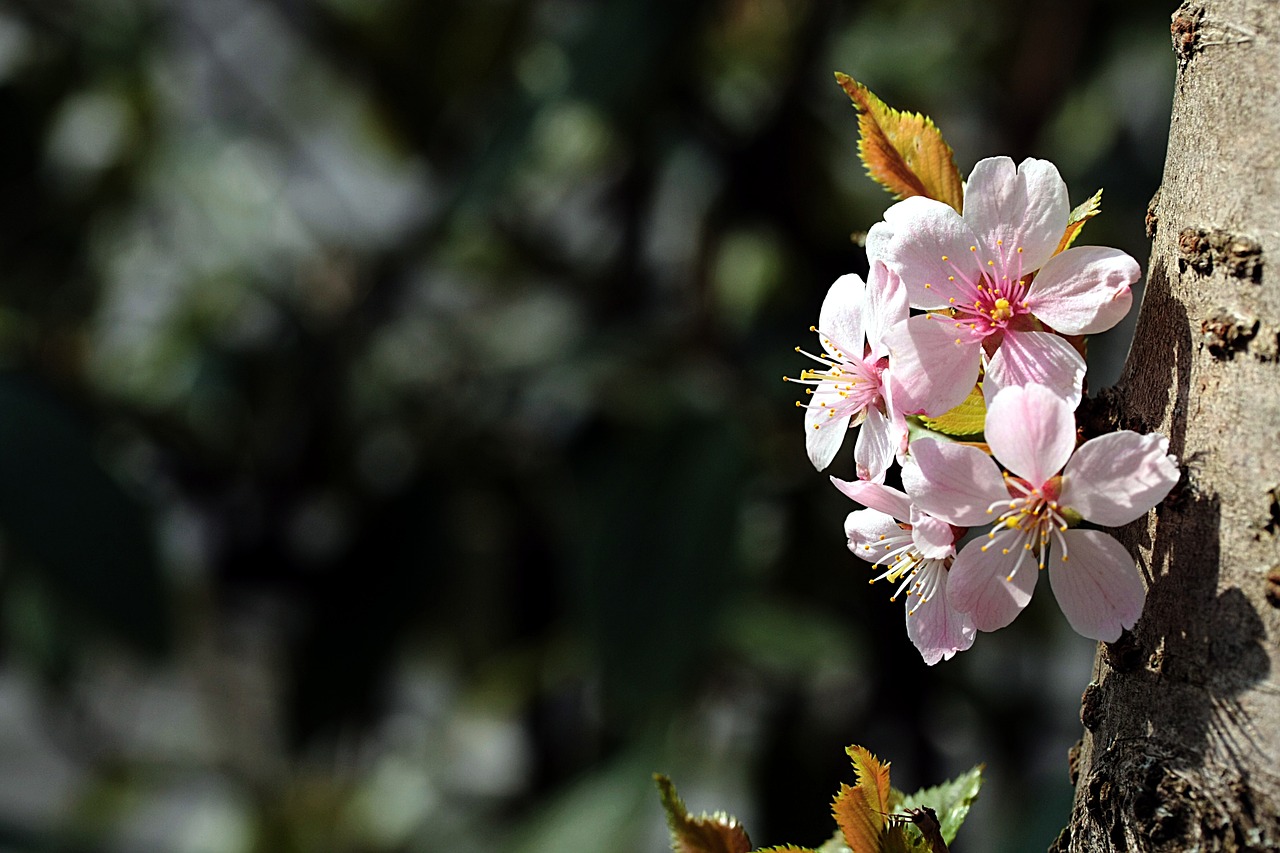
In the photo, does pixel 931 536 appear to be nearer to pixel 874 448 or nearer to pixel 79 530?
pixel 874 448

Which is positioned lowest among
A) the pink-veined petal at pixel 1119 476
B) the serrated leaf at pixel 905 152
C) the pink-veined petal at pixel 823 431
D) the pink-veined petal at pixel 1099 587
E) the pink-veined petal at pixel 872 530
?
the pink-veined petal at pixel 1099 587

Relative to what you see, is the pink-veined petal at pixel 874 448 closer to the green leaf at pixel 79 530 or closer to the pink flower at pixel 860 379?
the pink flower at pixel 860 379

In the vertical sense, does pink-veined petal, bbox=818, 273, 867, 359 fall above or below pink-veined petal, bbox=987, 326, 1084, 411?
above

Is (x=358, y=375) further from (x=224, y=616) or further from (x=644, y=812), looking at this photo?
(x=644, y=812)

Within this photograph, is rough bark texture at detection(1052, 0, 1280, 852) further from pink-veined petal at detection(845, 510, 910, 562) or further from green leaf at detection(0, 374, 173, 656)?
green leaf at detection(0, 374, 173, 656)

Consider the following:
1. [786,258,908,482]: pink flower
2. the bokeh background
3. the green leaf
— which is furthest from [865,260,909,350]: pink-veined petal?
the green leaf

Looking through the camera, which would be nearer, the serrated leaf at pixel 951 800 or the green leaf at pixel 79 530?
the serrated leaf at pixel 951 800

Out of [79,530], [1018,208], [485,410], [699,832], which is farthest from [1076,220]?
[485,410]

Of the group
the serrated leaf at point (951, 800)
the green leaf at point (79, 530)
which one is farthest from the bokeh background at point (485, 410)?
the serrated leaf at point (951, 800)
